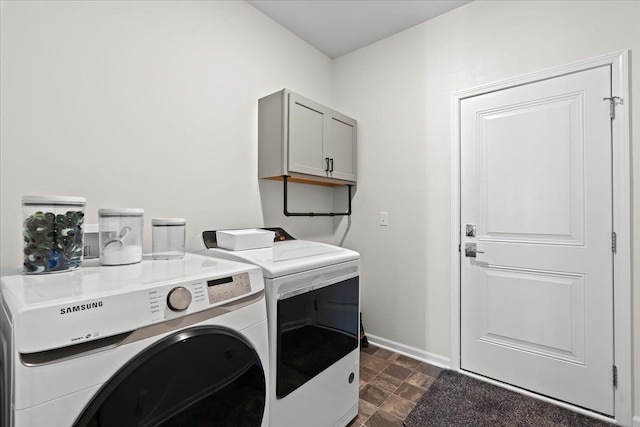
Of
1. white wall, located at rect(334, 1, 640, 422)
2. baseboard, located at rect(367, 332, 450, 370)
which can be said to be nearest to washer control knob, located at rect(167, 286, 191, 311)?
white wall, located at rect(334, 1, 640, 422)

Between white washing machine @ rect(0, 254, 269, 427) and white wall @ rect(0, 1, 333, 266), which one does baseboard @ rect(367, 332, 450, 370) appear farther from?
white washing machine @ rect(0, 254, 269, 427)

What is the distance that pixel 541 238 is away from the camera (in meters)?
1.90

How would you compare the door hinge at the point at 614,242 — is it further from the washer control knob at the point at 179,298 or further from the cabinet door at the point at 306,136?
the washer control knob at the point at 179,298

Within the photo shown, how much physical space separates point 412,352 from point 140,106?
2.52 metres

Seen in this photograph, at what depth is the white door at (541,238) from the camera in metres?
1.71

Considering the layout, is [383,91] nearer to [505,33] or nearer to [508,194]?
Result: [505,33]

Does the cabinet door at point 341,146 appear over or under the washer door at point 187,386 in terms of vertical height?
over

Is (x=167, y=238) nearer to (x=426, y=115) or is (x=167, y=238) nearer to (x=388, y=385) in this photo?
(x=388, y=385)

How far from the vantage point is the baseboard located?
225 centimetres

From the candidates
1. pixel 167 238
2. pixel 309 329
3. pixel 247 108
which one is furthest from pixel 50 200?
pixel 247 108

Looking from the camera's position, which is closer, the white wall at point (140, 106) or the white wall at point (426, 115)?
the white wall at point (140, 106)

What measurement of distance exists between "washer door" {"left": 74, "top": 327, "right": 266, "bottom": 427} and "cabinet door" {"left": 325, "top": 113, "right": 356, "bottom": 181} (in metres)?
1.65

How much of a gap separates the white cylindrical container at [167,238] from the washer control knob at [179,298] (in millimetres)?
527

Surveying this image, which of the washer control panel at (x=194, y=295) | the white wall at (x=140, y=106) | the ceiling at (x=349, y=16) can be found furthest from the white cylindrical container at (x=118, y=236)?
the ceiling at (x=349, y=16)
